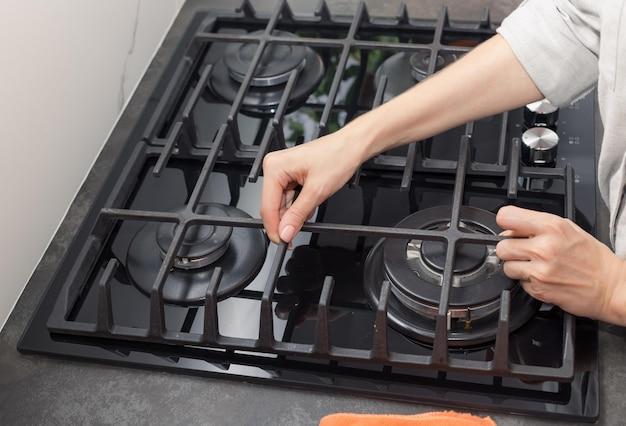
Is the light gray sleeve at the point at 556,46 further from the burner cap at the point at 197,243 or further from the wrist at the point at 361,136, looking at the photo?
the burner cap at the point at 197,243

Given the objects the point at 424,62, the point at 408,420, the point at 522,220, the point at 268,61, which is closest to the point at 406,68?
the point at 424,62

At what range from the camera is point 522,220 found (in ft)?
3.00

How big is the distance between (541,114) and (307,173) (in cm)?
31

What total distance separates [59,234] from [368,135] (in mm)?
399

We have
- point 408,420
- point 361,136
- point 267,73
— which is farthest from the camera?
point 267,73

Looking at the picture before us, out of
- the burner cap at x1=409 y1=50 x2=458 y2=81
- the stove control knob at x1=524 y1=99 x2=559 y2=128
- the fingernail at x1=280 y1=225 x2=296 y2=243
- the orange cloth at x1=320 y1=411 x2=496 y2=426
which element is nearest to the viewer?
the orange cloth at x1=320 y1=411 x2=496 y2=426

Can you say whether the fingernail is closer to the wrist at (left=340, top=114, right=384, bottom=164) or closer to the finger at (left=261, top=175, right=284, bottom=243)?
the finger at (left=261, top=175, right=284, bottom=243)

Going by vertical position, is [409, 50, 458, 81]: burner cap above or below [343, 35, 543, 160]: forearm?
below

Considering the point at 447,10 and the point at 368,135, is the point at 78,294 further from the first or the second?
the point at 447,10

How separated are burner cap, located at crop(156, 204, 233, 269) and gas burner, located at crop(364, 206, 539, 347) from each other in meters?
0.16

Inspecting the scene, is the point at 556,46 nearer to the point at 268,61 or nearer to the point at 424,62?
the point at 424,62

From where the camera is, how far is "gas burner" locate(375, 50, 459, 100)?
1.24 m

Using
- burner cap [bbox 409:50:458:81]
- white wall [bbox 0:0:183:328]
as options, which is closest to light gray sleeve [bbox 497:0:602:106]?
burner cap [bbox 409:50:458:81]

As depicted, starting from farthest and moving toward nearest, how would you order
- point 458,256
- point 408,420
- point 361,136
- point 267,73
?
point 267,73 < point 361,136 < point 458,256 < point 408,420
